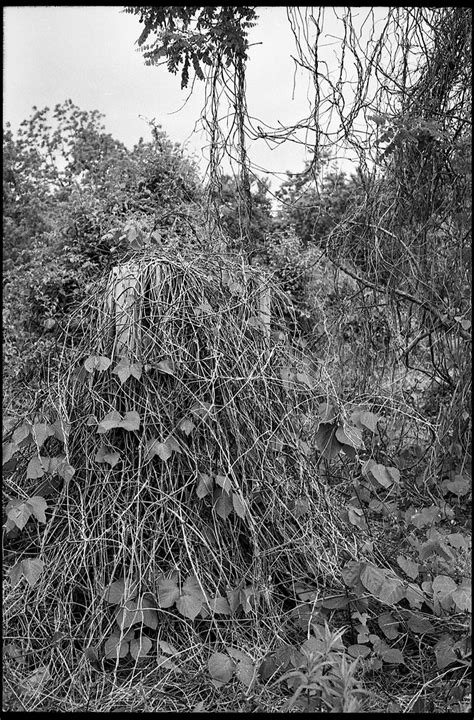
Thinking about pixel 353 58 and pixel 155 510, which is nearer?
pixel 155 510

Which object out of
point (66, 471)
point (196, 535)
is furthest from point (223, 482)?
point (66, 471)

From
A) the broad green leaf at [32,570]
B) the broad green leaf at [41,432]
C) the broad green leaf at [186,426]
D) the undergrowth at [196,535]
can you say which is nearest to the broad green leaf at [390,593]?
the undergrowth at [196,535]

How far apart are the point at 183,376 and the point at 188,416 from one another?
0.39 ft

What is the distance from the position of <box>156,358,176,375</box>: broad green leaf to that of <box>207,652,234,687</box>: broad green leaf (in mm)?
743

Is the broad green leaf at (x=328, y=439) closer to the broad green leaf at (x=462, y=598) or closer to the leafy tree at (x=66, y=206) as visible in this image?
the broad green leaf at (x=462, y=598)

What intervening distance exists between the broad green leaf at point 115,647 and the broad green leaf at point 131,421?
0.54 meters

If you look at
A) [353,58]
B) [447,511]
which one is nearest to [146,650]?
[447,511]

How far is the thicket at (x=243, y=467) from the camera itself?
5.55 feet

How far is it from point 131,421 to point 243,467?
343 millimetres

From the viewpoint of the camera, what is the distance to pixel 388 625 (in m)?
1.84

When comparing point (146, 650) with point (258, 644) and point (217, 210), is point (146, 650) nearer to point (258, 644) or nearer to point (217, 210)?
point (258, 644)

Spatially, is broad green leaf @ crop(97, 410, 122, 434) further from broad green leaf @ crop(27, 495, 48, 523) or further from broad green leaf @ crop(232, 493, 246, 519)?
broad green leaf @ crop(232, 493, 246, 519)

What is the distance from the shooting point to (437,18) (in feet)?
7.38

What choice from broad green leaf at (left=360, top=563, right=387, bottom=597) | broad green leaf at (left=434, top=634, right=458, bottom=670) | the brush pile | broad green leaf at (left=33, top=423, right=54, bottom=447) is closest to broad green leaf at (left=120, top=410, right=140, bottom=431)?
the brush pile
